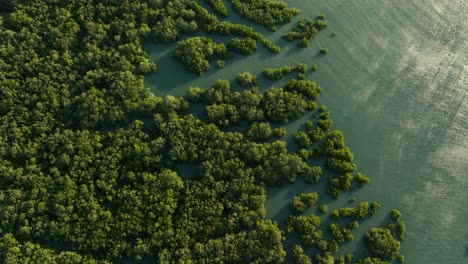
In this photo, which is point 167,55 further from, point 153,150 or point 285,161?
point 285,161

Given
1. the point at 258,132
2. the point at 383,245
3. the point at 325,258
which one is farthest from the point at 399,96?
the point at 325,258

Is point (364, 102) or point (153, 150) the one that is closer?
point (153, 150)

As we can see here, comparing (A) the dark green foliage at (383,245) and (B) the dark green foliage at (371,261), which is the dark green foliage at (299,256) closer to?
(B) the dark green foliage at (371,261)

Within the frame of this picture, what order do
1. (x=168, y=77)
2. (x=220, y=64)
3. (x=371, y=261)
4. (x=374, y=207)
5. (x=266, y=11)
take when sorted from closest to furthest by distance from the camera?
(x=371, y=261) → (x=374, y=207) → (x=220, y=64) → (x=168, y=77) → (x=266, y=11)

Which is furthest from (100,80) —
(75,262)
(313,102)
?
(313,102)

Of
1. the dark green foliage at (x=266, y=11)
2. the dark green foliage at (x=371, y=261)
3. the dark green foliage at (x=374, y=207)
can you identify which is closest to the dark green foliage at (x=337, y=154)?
the dark green foliage at (x=374, y=207)

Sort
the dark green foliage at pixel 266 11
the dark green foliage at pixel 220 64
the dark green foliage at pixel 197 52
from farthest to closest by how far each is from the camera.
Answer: the dark green foliage at pixel 266 11
the dark green foliage at pixel 220 64
the dark green foliage at pixel 197 52

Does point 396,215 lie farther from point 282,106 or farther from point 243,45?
point 243,45
